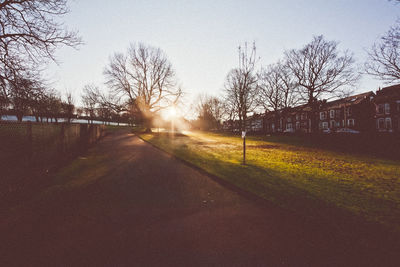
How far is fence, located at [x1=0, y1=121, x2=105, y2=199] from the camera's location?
495cm

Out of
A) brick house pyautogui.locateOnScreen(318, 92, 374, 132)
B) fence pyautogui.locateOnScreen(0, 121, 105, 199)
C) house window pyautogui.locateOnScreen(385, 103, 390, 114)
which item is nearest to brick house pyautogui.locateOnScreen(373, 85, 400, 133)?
house window pyautogui.locateOnScreen(385, 103, 390, 114)

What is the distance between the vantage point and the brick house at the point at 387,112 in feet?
112

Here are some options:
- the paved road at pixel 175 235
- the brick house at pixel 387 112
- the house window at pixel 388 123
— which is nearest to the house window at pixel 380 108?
the brick house at pixel 387 112

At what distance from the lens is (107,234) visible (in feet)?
9.24

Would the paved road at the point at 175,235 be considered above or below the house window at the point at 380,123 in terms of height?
below

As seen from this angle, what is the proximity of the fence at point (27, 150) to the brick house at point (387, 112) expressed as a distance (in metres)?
50.8

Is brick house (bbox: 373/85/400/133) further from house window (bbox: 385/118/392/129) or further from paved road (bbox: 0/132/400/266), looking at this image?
paved road (bbox: 0/132/400/266)

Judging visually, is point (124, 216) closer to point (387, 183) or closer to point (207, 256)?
point (207, 256)

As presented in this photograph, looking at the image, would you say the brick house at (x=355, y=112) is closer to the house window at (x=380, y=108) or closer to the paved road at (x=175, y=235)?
the house window at (x=380, y=108)

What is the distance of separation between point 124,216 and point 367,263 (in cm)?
388

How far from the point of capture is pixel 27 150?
19.5 ft

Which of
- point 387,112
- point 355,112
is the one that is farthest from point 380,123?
point 355,112

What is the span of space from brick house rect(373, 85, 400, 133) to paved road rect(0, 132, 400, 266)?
153 feet

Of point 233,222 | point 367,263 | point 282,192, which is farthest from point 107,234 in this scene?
point 282,192
